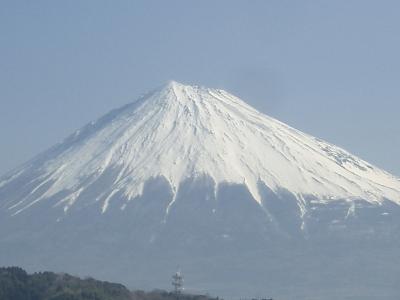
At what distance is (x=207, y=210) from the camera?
95.0 metres

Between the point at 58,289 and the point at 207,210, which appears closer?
the point at 58,289

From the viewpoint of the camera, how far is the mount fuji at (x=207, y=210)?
8819 centimetres

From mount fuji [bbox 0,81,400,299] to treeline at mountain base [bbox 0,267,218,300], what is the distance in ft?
91.3

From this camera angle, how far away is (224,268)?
8881cm

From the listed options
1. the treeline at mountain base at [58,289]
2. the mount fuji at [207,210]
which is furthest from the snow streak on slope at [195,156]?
the treeline at mountain base at [58,289]

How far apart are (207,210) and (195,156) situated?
6766 millimetres

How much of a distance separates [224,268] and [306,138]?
24.2 m

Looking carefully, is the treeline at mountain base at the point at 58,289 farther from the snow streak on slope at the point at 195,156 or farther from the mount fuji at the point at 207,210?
the snow streak on slope at the point at 195,156

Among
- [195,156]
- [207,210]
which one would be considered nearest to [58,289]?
[207,210]

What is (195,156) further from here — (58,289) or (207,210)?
(58,289)

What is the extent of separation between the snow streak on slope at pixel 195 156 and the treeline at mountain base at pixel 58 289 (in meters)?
40.7

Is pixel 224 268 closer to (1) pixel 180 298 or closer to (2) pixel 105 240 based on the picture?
(2) pixel 105 240

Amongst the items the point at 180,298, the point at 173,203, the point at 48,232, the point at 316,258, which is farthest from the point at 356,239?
the point at 180,298

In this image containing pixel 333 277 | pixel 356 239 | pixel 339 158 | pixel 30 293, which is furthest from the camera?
pixel 339 158
